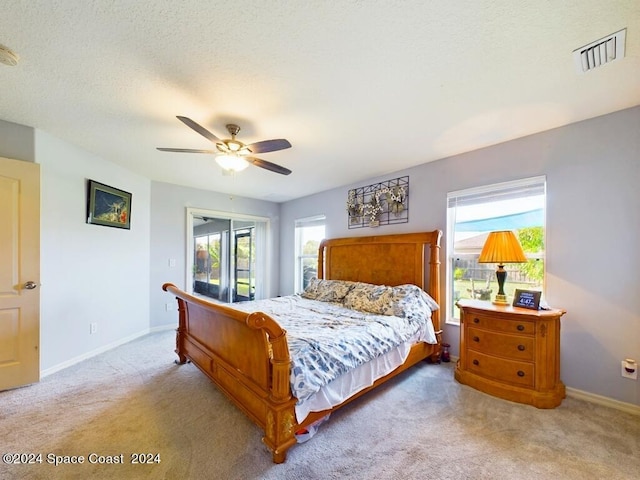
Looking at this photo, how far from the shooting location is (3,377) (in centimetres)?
228

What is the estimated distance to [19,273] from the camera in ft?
7.72

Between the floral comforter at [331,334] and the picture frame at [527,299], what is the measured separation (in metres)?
0.81

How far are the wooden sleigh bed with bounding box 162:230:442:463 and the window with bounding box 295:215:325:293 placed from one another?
0.58 m

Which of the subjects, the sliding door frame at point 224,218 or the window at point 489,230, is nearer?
the window at point 489,230

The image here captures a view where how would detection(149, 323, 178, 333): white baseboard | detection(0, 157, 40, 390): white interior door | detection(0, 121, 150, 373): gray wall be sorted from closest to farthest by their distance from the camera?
detection(0, 157, 40, 390): white interior door → detection(0, 121, 150, 373): gray wall → detection(149, 323, 178, 333): white baseboard

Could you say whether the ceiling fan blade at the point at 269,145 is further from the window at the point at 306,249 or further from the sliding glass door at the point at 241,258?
the sliding glass door at the point at 241,258

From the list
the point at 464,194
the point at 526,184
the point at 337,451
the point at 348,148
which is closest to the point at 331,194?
the point at 348,148

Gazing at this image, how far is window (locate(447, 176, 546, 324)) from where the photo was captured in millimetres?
2572

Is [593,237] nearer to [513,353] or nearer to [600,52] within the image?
[513,353]

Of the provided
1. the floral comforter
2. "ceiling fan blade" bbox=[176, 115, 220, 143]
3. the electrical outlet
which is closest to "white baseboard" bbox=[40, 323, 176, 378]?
the floral comforter

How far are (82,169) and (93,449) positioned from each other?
2.78m

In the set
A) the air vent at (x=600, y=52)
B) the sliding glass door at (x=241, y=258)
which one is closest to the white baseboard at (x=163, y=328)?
the sliding glass door at (x=241, y=258)

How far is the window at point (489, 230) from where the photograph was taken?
2.57 metres

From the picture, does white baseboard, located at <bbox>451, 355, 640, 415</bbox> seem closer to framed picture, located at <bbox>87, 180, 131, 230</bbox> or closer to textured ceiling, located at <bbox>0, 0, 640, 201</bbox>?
textured ceiling, located at <bbox>0, 0, 640, 201</bbox>
